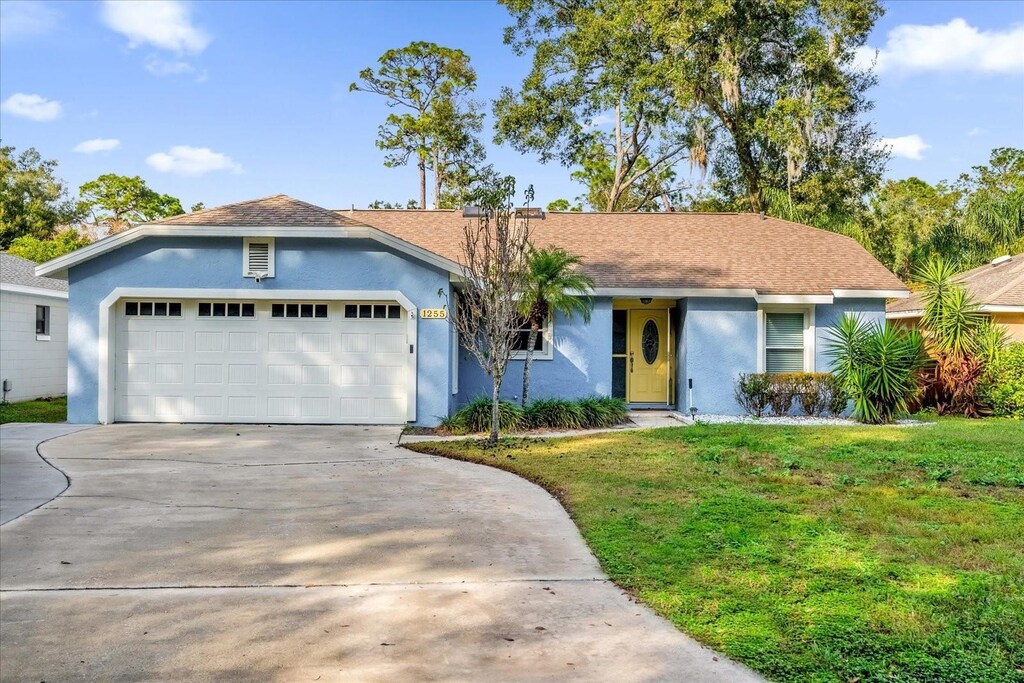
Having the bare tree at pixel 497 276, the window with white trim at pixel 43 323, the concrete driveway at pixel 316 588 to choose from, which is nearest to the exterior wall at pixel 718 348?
the bare tree at pixel 497 276

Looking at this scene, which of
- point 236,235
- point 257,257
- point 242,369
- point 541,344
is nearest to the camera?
point 236,235

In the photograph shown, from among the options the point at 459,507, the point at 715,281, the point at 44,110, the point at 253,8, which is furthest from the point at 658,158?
the point at 44,110

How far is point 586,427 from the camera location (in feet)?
43.1

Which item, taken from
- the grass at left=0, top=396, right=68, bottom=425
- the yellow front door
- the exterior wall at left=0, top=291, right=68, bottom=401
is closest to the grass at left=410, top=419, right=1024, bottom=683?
the yellow front door

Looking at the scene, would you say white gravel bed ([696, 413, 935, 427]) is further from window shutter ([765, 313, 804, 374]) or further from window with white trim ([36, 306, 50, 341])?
window with white trim ([36, 306, 50, 341])

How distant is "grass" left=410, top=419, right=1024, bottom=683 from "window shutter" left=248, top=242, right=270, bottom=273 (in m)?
4.94

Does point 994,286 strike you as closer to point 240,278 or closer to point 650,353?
point 650,353

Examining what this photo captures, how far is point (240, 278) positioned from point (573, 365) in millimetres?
6734

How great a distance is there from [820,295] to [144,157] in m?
36.6

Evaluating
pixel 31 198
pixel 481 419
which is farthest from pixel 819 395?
pixel 31 198

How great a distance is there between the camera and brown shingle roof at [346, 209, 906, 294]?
1529cm

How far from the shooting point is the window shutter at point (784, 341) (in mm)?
15383

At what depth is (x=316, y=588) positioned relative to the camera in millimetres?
4789

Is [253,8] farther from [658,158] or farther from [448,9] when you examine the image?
[658,158]
